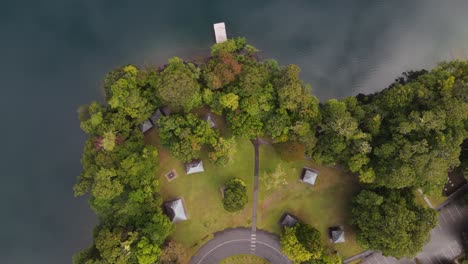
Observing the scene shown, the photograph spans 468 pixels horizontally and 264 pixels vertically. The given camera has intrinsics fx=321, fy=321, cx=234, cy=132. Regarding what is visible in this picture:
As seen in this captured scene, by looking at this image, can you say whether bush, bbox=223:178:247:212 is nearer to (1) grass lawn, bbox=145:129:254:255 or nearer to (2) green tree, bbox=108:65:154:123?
(1) grass lawn, bbox=145:129:254:255

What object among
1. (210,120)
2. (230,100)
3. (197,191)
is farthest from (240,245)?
(230,100)

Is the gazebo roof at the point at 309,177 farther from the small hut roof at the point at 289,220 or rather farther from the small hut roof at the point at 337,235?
the small hut roof at the point at 337,235

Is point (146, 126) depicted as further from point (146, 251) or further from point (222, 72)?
point (146, 251)

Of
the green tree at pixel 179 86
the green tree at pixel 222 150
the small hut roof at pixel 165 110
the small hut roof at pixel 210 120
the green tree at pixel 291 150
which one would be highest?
the small hut roof at pixel 165 110

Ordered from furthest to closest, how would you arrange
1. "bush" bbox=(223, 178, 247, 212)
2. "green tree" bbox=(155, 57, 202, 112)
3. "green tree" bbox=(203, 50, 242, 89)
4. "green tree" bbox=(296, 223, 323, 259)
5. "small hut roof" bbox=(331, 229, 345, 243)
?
"small hut roof" bbox=(331, 229, 345, 243), "bush" bbox=(223, 178, 247, 212), "green tree" bbox=(296, 223, 323, 259), "green tree" bbox=(203, 50, 242, 89), "green tree" bbox=(155, 57, 202, 112)

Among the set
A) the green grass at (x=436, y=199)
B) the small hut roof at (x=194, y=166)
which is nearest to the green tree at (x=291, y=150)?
the small hut roof at (x=194, y=166)

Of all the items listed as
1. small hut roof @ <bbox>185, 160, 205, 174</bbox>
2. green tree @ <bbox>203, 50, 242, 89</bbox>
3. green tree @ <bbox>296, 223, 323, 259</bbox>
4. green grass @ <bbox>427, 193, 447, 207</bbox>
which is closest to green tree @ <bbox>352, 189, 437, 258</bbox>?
green tree @ <bbox>296, 223, 323, 259</bbox>

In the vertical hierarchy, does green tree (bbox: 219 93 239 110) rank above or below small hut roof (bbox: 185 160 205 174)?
above
